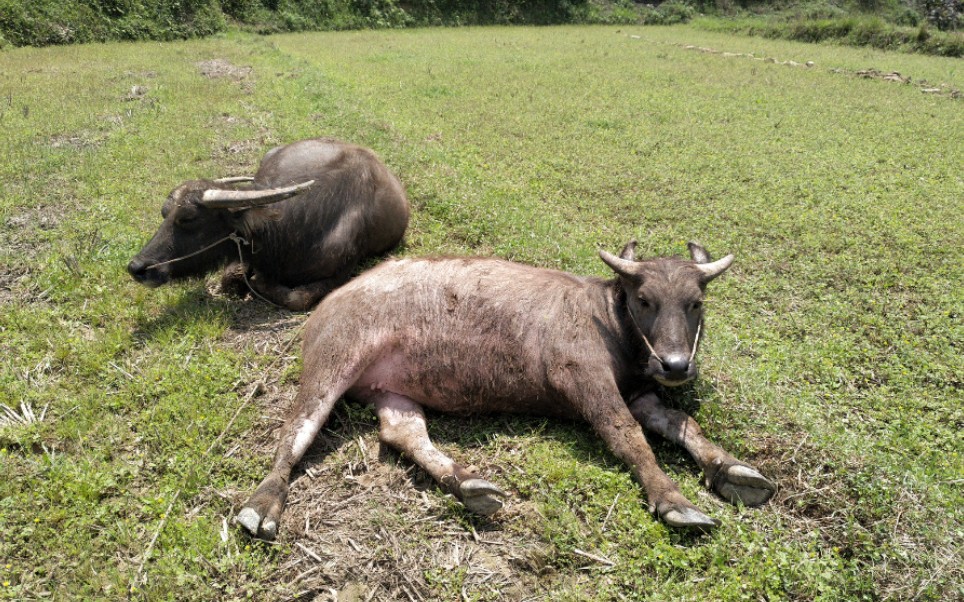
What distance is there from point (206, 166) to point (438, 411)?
5.78m

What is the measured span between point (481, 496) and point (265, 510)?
1.09 meters

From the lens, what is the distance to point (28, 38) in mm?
18125

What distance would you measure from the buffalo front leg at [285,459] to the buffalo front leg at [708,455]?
6.17 ft

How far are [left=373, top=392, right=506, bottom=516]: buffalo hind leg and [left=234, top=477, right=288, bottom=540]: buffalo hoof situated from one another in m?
0.66

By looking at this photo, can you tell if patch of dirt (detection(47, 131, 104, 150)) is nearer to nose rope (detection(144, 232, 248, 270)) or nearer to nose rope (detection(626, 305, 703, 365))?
nose rope (detection(144, 232, 248, 270))

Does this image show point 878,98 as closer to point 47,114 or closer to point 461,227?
point 461,227

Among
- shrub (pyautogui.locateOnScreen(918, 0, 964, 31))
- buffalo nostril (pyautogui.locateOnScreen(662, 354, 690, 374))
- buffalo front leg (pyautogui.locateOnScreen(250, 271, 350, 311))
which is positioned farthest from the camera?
shrub (pyautogui.locateOnScreen(918, 0, 964, 31))

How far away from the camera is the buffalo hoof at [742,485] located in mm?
2867

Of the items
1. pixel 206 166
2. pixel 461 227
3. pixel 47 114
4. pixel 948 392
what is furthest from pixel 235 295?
pixel 47 114

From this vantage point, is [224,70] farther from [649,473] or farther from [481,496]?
[649,473]

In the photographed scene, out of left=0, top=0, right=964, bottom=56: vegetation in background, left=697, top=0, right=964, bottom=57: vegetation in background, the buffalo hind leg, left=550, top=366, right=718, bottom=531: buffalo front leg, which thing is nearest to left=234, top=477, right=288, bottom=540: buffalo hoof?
→ the buffalo hind leg

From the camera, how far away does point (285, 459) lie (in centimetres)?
313

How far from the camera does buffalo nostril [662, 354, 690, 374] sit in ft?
9.97

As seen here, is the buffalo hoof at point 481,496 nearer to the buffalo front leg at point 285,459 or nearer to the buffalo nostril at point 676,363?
the buffalo front leg at point 285,459
